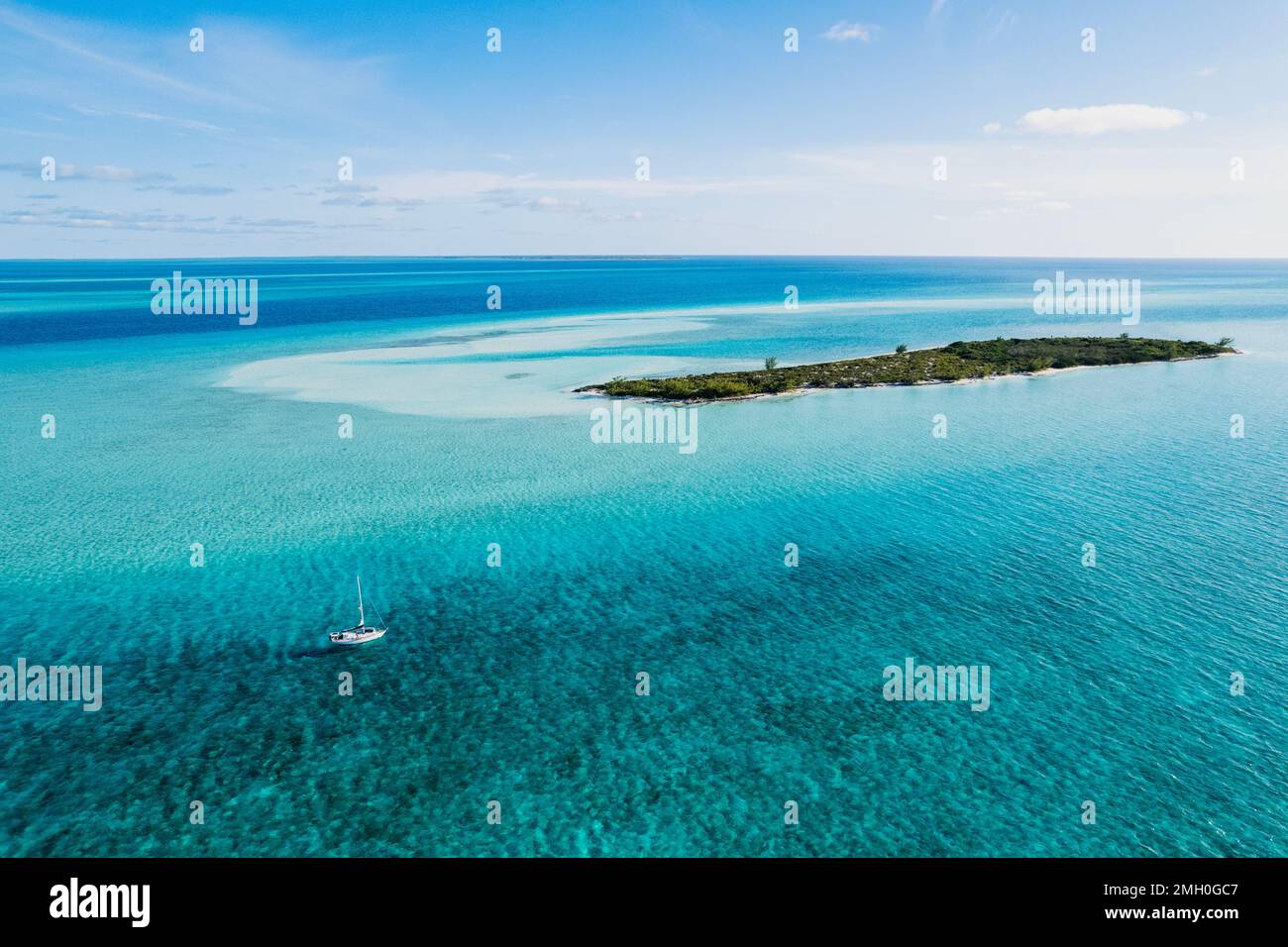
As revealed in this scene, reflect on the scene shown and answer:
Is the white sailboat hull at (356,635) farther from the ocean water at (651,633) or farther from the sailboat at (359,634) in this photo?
the ocean water at (651,633)

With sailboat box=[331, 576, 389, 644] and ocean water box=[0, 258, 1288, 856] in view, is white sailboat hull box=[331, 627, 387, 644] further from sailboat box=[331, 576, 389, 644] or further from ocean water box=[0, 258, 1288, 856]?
ocean water box=[0, 258, 1288, 856]

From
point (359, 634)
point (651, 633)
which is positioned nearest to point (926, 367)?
point (651, 633)

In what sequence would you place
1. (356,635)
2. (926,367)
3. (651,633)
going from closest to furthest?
(356,635)
(651,633)
(926,367)

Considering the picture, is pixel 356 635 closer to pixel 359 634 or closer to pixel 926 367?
pixel 359 634

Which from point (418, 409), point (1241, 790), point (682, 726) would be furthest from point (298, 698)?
point (418, 409)

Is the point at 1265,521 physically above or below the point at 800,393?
below
